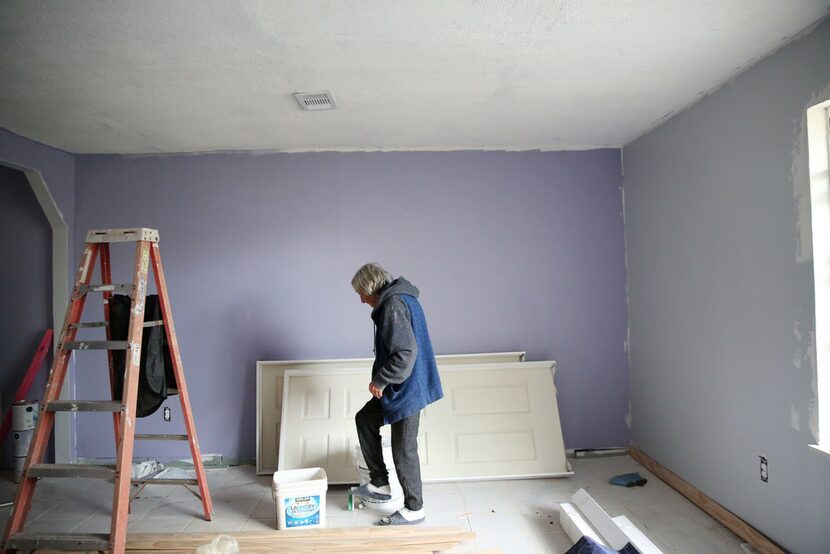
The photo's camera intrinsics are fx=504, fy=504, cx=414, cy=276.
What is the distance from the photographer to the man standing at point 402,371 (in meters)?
2.63

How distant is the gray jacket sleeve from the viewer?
262 cm

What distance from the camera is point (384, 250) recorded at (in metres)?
3.86

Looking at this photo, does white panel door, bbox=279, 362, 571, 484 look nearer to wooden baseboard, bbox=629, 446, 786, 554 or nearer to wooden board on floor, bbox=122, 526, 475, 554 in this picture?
wooden baseboard, bbox=629, 446, 786, 554

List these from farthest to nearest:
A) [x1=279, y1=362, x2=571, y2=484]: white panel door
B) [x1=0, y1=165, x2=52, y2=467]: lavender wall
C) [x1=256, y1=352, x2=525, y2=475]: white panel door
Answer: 1. [x1=0, y1=165, x2=52, y2=467]: lavender wall
2. [x1=256, y1=352, x2=525, y2=475]: white panel door
3. [x1=279, y1=362, x2=571, y2=484]: white panel door

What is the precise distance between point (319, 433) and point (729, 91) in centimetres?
323

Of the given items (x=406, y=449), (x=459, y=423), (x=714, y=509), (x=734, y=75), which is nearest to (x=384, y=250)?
(x=459, y=423)

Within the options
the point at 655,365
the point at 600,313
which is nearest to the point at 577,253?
the point at 600,313

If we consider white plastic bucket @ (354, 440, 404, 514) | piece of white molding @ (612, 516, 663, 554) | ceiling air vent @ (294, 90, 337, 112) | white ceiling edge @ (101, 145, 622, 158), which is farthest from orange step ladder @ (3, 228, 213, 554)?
piece of white molding @ (612, 516, 663, 554)

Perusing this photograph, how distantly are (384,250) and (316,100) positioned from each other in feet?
4.36

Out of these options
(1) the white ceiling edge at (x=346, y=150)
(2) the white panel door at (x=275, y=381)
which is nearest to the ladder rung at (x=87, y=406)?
(2) the white panel door at (x=275, y=381)

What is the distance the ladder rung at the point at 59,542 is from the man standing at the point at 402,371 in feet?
4.38

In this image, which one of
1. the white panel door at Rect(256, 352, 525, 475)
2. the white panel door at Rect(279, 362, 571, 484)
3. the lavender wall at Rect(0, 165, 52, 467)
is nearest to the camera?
the white panel door at Rect(279, 362, 571, 484)

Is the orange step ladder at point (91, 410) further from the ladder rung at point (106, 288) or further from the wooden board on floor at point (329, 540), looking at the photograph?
the wooden board on floor at point (329, 540)

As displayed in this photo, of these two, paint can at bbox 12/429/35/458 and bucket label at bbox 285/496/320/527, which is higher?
paint can at bbox 12/429/35/458
